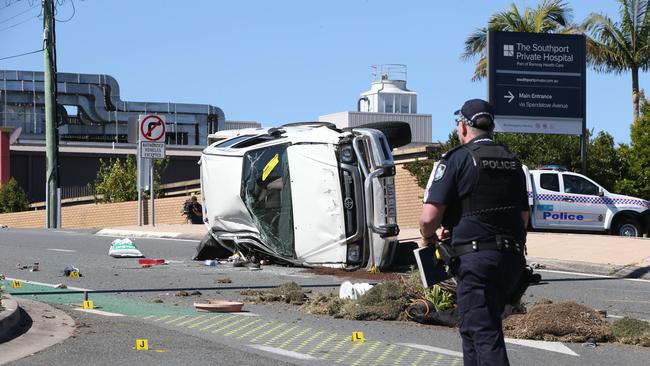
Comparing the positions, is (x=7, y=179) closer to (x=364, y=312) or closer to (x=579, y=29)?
(x=579, y=29)

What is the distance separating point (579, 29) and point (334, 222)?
94.5 ft

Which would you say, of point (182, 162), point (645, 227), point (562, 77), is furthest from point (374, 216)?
point (182, 162)

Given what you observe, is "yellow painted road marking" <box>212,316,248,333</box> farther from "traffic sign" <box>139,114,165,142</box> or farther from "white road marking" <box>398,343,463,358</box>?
"traffic sign" <box>139,114,165,142</box>

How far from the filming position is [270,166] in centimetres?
1491

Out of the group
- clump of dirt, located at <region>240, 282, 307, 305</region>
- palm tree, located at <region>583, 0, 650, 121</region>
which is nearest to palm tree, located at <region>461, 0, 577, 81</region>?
palm tree, located at <region>583, 0, 650, 121</region>

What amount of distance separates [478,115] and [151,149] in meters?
22.2

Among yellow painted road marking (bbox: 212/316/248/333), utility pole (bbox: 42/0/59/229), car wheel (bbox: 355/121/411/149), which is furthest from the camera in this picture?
utility pole (bbox: 42/0/59/229)

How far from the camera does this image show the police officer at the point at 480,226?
555 centimetres

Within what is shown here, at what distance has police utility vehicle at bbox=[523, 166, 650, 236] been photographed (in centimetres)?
2355

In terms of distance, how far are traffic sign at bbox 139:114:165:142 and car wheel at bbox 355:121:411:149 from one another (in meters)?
13.1

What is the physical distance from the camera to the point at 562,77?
2670 cm

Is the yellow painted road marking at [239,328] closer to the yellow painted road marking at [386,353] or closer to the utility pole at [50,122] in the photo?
the yellow painted road marking at [386,353]

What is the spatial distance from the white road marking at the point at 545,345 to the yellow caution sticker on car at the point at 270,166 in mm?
6697

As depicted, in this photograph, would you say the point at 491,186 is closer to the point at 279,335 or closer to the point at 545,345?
the point at 545,345
